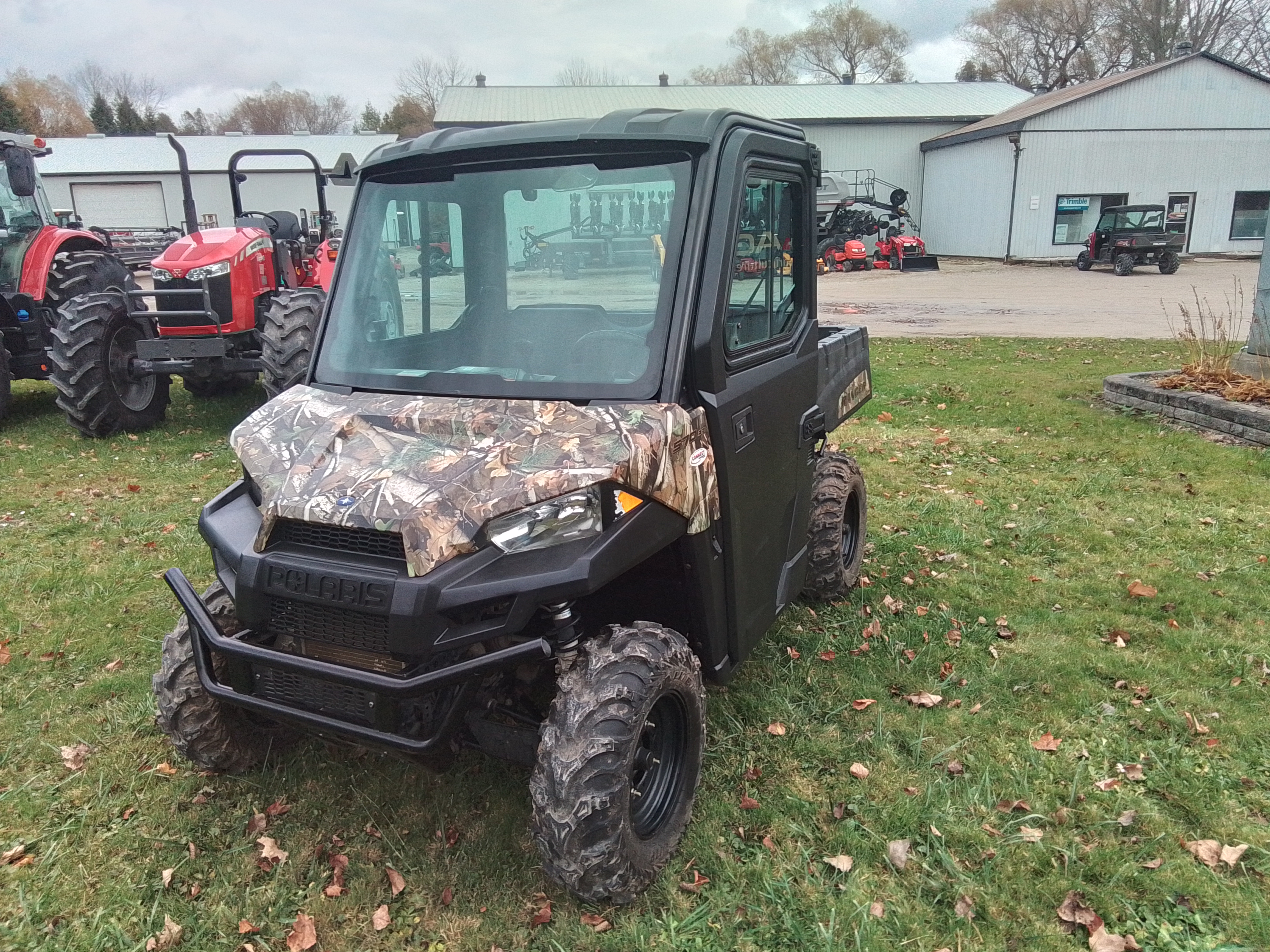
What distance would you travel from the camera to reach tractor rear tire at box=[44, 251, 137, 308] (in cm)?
934

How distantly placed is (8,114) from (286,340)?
191ft

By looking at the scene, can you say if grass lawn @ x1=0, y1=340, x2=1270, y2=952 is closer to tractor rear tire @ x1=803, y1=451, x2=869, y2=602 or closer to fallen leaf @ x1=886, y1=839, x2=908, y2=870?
fallen leaf @ x1=886, y1=839, x2=908, y2=870

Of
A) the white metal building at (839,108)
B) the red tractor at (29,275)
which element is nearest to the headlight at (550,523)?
the red tractor at (29,275)

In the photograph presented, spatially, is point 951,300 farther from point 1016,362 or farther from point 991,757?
point 991,757

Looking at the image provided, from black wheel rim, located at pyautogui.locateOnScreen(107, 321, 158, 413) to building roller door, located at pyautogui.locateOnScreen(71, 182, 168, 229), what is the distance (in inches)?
1466

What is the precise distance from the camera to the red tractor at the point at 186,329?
7766 millimetres

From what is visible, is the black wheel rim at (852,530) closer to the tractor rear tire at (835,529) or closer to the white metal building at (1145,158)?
the tractor rear tire at (835,529)

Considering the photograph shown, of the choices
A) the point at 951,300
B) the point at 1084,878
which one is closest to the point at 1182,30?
the point at 951,300

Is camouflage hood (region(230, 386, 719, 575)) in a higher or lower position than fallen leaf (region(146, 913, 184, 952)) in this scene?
higher

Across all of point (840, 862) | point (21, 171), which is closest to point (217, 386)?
point (21, 171)

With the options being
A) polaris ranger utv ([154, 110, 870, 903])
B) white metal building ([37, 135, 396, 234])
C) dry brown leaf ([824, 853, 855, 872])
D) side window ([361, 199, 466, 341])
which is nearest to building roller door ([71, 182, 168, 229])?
white metal building ([37, 135, 396, 234])

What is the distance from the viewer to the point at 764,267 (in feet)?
11.0

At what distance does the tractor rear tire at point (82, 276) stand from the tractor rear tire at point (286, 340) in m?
2.58

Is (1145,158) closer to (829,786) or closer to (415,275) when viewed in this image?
(829,786)
